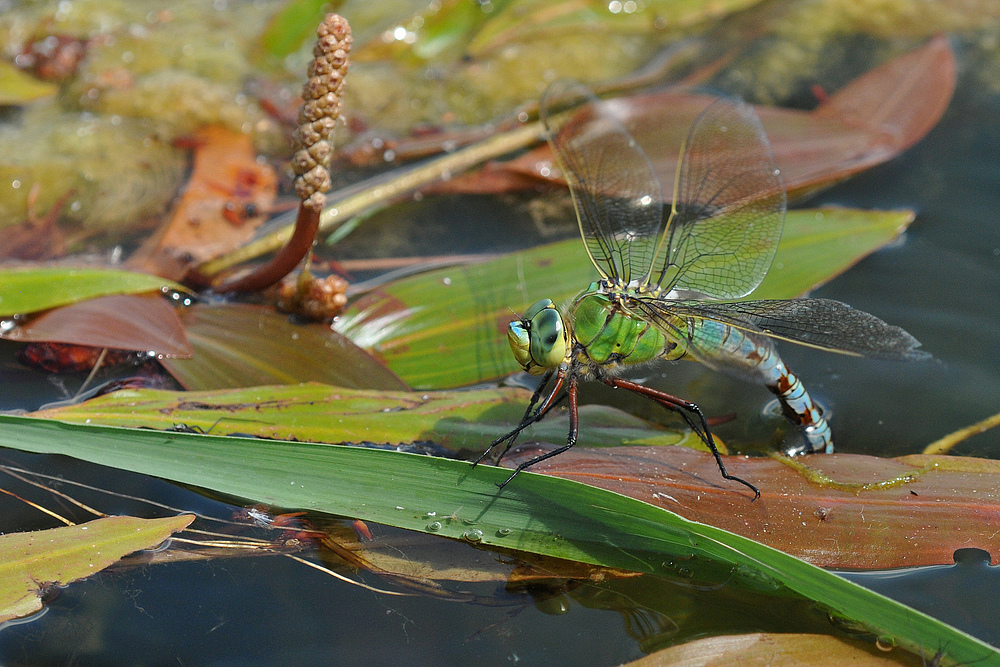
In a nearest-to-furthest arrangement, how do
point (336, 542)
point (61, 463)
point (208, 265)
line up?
point (336, 542) → point (61, 463) → point (208, 265)

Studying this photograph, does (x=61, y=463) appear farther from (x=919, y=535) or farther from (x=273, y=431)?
(x=919, y=535)

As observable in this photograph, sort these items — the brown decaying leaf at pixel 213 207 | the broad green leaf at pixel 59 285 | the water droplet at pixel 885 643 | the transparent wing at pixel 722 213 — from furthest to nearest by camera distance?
the brown decaying leaf at pixel 213 207 → the transparent wing at pixel 722 213 → the broad green leaf at pixel 59 285 → the water droplet at pixel 885 643

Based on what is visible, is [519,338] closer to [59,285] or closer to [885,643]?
[885,643]

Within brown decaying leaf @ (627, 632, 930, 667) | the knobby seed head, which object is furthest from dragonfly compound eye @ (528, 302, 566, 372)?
brown decaying leaf @ (627, 632, 930, 667)

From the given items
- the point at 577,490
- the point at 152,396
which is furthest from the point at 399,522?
the point at 152,396

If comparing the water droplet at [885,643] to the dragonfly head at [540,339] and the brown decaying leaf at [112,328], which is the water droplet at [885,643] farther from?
the brown decaying leaf at [112,328]

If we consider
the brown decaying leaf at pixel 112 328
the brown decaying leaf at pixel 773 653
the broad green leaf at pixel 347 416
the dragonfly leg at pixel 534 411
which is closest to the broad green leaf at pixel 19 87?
the brown decaying leaf at pixel 112 328
